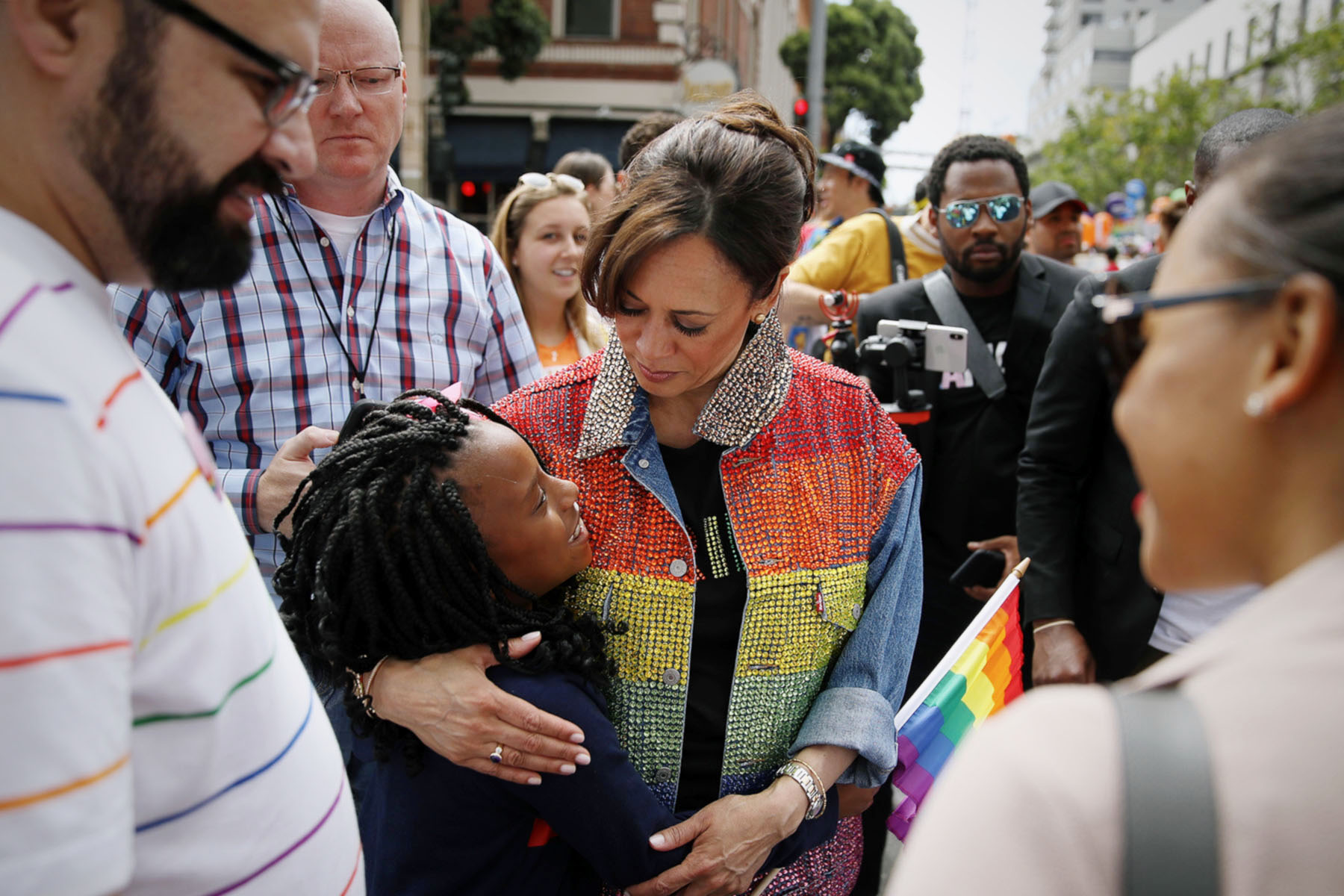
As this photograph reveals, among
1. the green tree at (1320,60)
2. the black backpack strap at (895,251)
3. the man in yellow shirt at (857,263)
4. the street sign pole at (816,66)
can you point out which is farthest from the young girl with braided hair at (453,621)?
the green tree at (1320,60)

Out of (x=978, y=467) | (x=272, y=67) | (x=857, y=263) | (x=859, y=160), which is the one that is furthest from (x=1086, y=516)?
(x=859, y=160)

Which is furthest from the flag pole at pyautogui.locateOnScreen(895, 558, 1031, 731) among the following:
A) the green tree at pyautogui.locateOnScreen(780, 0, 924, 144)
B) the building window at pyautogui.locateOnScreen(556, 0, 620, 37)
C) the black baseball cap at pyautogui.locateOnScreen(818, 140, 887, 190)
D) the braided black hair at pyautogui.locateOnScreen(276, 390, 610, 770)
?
the green tree at pyautogui.locateOnScreen(780, 0, 924, 144)

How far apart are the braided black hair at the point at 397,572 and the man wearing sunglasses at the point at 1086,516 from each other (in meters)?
1.52

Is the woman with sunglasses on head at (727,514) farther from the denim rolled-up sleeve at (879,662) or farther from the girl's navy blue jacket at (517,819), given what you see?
the girl's navy blue jacket at (517,819)

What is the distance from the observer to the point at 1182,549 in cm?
80

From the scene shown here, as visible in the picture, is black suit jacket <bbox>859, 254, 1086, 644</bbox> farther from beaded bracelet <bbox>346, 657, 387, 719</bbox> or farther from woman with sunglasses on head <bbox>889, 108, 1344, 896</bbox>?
woman with sunglasses on head <bbox>889, 108, 1344, 896</bbox>

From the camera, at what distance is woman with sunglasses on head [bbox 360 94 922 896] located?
173 cm

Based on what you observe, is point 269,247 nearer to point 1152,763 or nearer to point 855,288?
point 1152,763

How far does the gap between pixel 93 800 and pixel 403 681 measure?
2.64 feet

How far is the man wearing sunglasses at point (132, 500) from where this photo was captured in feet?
2.36

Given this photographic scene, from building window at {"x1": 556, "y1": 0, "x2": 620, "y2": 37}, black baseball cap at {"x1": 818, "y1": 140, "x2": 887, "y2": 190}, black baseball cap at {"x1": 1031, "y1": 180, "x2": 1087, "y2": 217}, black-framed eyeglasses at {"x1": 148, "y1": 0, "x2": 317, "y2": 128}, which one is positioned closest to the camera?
black-framed eyeglasses at {"x1": 148, "y1": 0, "x2": 317, "y2": 128}

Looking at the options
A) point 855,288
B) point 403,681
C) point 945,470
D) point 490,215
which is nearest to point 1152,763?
point 403,681

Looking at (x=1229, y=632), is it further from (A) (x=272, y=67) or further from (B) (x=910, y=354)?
(B) (x=910, y=354)

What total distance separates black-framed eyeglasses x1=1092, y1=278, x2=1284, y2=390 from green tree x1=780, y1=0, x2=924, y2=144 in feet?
116
